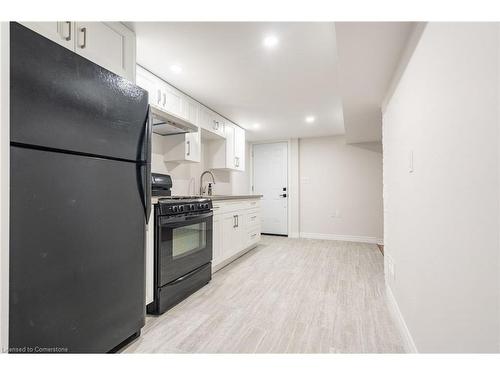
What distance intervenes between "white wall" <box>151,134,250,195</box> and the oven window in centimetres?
101

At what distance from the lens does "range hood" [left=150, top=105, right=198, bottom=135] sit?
2.29 metres

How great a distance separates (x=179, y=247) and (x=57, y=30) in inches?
65.4

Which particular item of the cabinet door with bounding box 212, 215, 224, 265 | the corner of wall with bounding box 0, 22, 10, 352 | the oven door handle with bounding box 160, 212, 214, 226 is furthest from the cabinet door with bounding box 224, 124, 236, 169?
the corner of wall with bounding box 0, 22, 10, 352

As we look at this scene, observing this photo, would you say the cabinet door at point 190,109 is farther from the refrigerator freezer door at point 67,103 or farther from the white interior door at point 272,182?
the white interior door at point 272,182

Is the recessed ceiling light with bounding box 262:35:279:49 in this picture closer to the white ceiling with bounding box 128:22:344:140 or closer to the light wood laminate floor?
the white ceiling with bounding box 128:22:344:140

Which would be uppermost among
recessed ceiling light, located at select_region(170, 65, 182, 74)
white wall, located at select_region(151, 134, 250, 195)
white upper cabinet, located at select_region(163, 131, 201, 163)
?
recessed ceiling light, located at select_region(170, 65, 182, 74)

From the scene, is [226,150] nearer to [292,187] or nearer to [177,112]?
[177,112]

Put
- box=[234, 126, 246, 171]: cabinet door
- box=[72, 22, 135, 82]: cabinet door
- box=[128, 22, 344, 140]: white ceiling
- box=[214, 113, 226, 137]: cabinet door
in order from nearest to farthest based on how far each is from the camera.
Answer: box=[72, 22, 135, 82]: cabinet door
box=[128, 22, 344, 140]: white ceiling
box=[214, 113, 226, 137]: cabinet door
box=[234, 126, 246, 171]: cabinet door

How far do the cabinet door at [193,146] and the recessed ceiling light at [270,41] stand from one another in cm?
146

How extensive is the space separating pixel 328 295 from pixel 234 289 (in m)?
0.91

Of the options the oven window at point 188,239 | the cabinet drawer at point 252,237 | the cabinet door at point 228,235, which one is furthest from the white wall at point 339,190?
the oven window at point 188,239
